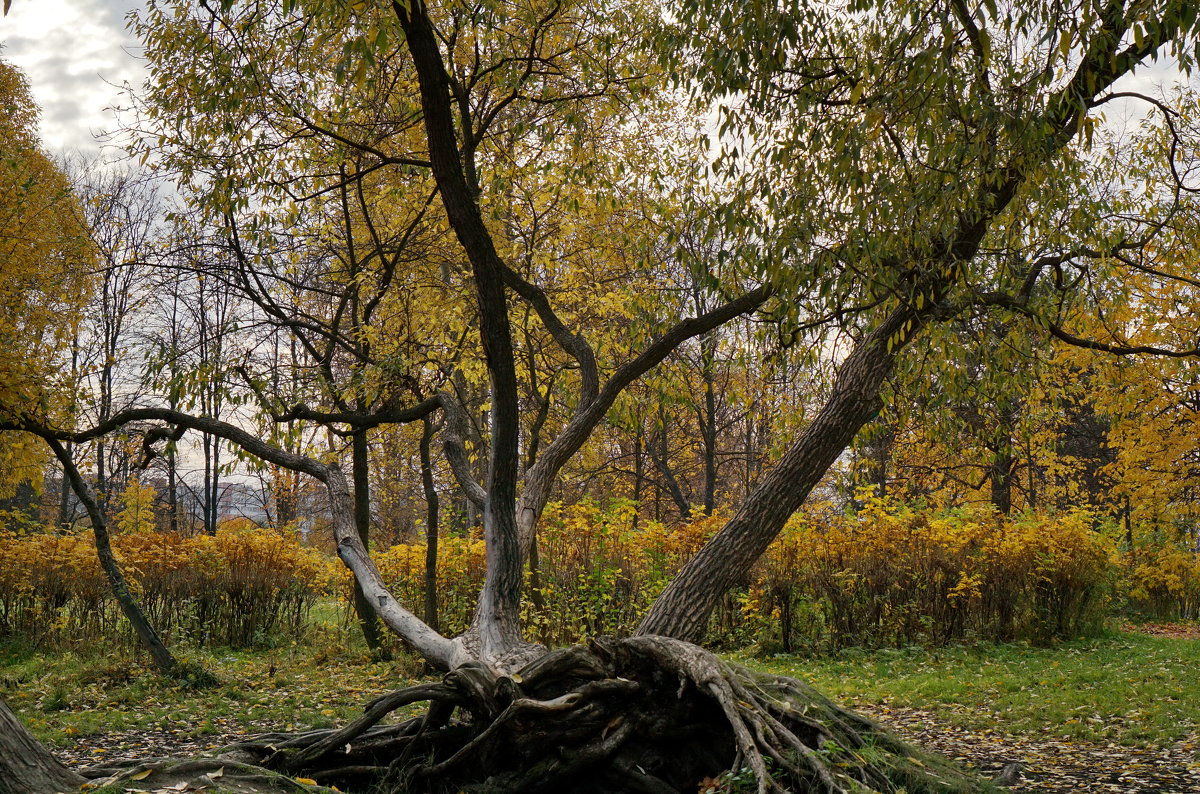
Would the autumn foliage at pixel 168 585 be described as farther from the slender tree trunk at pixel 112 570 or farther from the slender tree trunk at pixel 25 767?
the slender tree trunk at pixel 25 767

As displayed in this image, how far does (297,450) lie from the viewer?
7789 millimetres

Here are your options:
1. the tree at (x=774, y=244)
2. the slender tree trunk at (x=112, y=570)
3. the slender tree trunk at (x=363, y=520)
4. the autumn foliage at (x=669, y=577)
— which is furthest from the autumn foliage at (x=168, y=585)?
the tree at (x=774, y=244)

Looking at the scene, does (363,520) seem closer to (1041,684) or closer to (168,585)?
(168,585)

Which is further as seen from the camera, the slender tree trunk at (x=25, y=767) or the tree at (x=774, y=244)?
the tree at (x=774, y=244)

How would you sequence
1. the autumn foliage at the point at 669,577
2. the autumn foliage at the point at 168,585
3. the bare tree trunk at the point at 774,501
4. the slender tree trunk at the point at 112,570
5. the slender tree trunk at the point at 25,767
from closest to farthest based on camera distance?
1. the slender tree trunk at the point at 25,767
2. the bare tree trunk at the point at 774,501
3. the slender tree trunk at the point at 112,570
4. the autumn foliage at the point at 168,585
5. the autumn foliage at the point at 669,577

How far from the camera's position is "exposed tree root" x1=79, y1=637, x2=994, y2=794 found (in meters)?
3.75

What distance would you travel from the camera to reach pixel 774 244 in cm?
440

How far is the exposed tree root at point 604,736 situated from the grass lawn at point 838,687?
7.63 ft

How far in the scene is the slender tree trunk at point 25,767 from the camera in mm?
2854

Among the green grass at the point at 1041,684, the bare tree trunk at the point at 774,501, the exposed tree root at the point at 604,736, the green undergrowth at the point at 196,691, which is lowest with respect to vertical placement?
the green grass at the point at 1041,684

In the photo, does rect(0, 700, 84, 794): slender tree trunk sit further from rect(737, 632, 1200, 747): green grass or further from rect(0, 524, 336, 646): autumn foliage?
rect(0, 524, 336, 646): autumn foliage

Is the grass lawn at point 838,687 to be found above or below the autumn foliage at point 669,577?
below

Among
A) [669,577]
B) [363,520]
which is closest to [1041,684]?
[669,577]

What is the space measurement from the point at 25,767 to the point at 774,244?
388 cm
